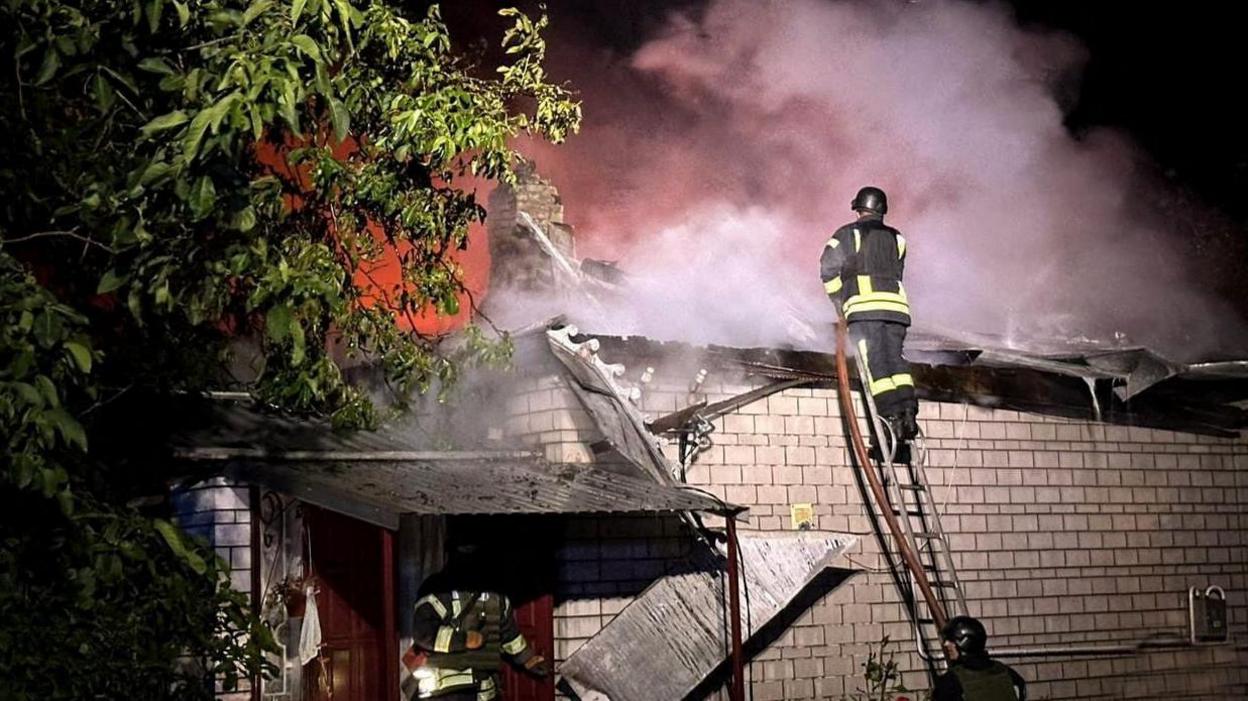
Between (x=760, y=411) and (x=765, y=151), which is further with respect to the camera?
(x=765, y=151)

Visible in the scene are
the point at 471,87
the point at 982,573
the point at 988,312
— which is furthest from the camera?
the point at 988,312

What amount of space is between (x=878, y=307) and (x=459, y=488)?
3661 mm

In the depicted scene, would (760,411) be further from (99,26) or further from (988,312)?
(99,26)

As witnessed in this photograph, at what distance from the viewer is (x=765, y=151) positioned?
18.7 metres

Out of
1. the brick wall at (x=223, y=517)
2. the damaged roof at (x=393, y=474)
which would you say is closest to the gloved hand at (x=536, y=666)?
the damaged roof at (x=393, y=474)

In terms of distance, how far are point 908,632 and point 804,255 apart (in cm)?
690

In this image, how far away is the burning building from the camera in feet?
33.2

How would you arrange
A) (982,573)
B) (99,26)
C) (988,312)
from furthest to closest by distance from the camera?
(988,312), (982,573), (99,26)

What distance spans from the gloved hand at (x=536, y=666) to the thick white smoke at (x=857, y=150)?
Result: 8359mm

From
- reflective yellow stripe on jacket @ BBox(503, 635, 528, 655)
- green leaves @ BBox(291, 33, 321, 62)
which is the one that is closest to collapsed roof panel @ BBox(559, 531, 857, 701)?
reflective yellow stripe on jacket @ BBox(503, 635, 528, 655)

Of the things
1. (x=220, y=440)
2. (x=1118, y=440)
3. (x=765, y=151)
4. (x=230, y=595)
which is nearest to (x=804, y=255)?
(x=765, y=151)

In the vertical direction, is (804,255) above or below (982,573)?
above

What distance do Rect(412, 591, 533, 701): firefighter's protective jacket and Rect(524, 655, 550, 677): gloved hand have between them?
261 mm

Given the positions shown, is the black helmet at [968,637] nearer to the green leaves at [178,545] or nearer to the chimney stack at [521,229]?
the green leaves at [178,545]
